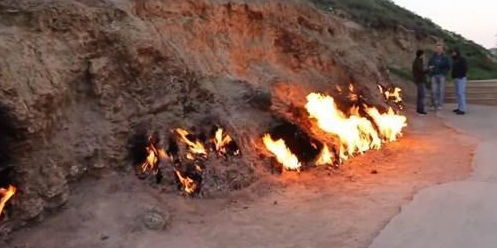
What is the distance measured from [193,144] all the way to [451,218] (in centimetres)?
338

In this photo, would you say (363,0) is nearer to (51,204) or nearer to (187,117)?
(187,117)

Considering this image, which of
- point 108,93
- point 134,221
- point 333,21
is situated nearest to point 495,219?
point 134,221

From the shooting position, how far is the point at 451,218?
24.5 ft

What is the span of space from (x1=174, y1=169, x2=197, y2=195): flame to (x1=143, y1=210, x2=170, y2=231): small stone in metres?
0.87

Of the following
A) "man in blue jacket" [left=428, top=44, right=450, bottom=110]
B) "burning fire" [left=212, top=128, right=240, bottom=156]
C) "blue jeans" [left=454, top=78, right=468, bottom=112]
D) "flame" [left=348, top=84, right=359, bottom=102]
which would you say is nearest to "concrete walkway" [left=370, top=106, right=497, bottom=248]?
"burning fire" [left=212, top=128, right=240, bottom=156]

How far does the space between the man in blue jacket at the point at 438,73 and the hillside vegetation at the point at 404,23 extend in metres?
5.14

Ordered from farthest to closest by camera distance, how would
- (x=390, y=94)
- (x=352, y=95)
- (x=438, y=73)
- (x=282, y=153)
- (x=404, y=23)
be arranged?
(x=404, y=23) < (x=438, y=73) < (x=390, y=94) < (x=352, y=95) < (x=282, y=153)

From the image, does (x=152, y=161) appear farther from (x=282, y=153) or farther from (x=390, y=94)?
(x=390, y=94)

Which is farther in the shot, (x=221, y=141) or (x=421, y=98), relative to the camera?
(x=421, y=98)

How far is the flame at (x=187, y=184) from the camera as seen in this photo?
840 cm

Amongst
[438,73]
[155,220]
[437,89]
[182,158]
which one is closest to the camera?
[155,220]

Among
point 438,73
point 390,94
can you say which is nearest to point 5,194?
point 390,94

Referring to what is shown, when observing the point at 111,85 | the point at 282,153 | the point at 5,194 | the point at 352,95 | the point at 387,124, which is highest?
the point at 352,95

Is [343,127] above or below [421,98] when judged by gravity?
below
